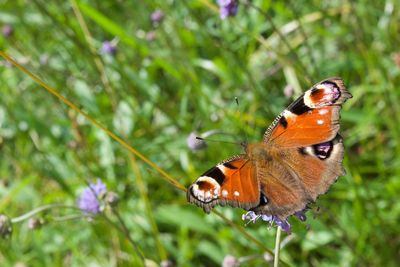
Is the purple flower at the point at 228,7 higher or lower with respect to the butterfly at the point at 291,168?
higher

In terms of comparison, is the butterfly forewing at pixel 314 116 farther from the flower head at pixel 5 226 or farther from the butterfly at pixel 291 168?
the flower head at pixel 5 226

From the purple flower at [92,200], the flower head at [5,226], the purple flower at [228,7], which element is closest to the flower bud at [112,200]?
the purple flower at [92,200]

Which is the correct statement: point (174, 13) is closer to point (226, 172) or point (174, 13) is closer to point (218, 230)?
point (218, 230)

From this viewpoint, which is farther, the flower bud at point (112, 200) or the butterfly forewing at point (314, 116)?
the flower bud at point (112, 200)

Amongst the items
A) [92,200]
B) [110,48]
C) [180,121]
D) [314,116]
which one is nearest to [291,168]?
Result: [314,116]

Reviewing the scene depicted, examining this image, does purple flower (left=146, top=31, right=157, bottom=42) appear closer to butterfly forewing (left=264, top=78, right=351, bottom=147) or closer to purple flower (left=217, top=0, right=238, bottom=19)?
purple flower (left=217, top=0, right=238, bottom=19)

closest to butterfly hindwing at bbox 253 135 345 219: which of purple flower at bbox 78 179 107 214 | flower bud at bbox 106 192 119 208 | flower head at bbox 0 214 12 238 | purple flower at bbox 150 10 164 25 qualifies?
flower bud at bbox 106 192 119 208

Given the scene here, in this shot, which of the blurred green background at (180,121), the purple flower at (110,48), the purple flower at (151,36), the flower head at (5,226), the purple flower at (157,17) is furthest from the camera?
the purple flower at (151,36)

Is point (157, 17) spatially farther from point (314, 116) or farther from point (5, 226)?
point (314, 116)
